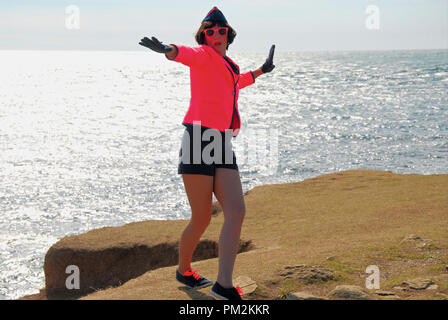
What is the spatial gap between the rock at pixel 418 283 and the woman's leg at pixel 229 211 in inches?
69.8

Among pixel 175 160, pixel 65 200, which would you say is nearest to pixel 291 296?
pixel 65 200

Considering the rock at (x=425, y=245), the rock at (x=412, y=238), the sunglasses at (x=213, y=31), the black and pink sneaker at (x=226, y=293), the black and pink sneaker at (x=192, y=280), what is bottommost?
the rock at (x=425, y=245)

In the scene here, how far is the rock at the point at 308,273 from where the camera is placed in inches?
195

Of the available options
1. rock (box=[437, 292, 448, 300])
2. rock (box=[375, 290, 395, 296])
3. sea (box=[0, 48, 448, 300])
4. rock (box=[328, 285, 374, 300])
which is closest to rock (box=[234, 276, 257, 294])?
rock (box=[328, 285, 374, 300])

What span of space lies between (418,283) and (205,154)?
2.37m

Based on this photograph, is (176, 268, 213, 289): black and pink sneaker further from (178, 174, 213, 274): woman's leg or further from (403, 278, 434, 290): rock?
(403, 278, 434, 290): rock

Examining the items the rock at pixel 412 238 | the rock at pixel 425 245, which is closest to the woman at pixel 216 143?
the rock at pixel 425 245

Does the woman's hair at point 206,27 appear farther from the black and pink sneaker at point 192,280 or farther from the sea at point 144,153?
the sea at point 144,153

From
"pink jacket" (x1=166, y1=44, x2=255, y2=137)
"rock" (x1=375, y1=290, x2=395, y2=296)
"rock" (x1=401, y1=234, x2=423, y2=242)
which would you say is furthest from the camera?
"rock" (x1=401, y1=234, x2=423, y2=242)

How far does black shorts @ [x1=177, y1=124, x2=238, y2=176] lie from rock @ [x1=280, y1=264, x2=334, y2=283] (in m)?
1.44

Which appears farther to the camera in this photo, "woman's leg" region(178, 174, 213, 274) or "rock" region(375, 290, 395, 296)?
"rock" region(375, 290, 395, 296)

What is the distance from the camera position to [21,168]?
72.9 feet

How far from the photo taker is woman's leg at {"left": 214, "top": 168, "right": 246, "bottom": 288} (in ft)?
13.8
